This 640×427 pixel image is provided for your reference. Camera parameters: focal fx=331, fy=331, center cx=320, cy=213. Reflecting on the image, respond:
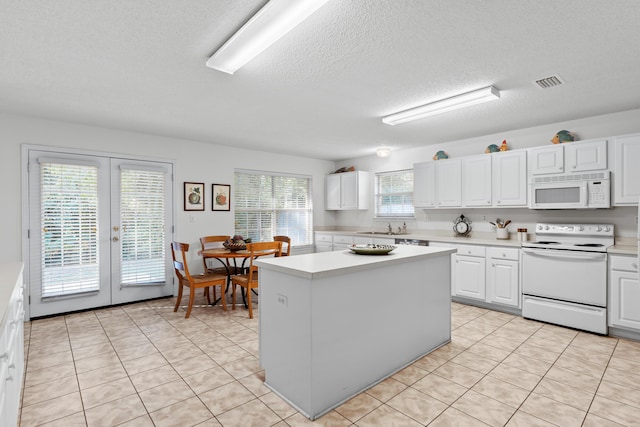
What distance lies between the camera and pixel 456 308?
442cm

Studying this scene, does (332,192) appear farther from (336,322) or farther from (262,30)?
(262,30)

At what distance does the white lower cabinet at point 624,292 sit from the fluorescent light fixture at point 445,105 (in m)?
2.10

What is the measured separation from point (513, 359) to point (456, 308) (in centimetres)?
156

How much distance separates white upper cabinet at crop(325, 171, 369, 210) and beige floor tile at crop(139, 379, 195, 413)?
451 centimetres

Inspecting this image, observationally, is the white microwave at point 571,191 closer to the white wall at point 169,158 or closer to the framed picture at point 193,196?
the white wall at point 169,158

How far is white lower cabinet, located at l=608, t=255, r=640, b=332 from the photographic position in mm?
3225

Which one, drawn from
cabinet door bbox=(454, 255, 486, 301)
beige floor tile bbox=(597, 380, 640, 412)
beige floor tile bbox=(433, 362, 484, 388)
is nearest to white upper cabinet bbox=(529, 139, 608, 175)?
cabinet door bbox=(454, 255, 486, 301)

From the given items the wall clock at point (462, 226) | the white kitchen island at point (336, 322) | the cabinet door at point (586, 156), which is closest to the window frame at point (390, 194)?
the wall clock at point (462, 226)

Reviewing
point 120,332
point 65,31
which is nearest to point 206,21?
point 65,31

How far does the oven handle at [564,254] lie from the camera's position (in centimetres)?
341

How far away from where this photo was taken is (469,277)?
4.44 metres

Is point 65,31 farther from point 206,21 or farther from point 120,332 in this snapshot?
point 120,332

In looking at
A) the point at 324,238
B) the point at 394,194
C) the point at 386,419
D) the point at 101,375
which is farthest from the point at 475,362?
the point at 324,238

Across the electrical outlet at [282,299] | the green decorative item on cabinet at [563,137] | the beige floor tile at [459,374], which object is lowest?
the beige floor tile at [459,374]
